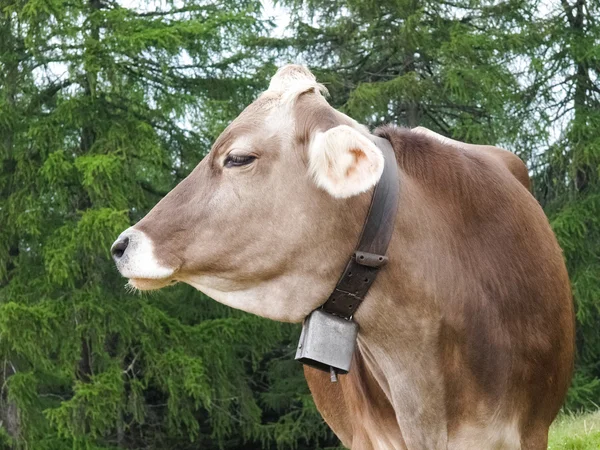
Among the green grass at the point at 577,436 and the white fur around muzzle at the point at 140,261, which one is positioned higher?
the white fur around muzzle at the point at 140,261

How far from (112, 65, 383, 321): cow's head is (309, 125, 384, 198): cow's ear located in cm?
12


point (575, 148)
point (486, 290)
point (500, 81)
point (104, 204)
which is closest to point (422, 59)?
point (500, 81)

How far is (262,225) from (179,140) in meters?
10.7

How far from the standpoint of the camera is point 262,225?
286cm

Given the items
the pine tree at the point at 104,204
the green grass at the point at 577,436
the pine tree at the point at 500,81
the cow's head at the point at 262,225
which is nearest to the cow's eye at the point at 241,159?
the cow's head at the point at 262,225

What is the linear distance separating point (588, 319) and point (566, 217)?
4.86 ft

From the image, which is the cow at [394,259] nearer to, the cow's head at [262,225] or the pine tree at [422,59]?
the cow's head at [262,225]

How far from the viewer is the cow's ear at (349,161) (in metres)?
2.63

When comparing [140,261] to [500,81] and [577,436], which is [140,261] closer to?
[577,436]

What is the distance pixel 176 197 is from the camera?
9.52 ft

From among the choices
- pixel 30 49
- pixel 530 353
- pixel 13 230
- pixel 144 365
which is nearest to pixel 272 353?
pixel 144 365

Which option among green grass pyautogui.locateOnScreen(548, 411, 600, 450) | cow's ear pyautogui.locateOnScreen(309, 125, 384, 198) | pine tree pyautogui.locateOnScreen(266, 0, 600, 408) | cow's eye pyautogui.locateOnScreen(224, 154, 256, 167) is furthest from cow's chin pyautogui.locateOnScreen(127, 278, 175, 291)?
pine tree pyautogui.locateOnScreen(266, 0, 600, 408)

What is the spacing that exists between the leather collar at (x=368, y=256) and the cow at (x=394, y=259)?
0.03 m

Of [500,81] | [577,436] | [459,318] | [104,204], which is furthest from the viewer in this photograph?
[500,81]
